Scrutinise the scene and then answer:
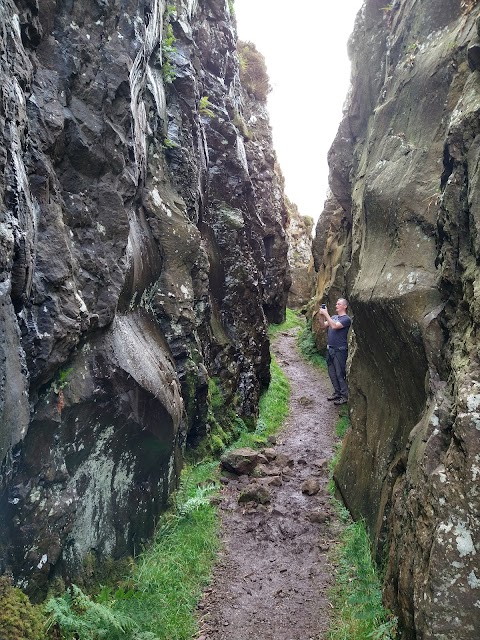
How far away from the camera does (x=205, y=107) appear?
16.2m

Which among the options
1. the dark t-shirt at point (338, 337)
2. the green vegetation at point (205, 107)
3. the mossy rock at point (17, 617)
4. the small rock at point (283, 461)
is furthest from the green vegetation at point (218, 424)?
the green vegetation at point (205, 107)

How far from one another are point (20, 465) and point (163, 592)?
2756 mm

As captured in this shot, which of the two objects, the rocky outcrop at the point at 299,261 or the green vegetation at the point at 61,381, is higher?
the rocky outcrop at the point at 299,261

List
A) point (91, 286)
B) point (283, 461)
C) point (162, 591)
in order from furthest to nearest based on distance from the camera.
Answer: point (283, 461) < point (91, 286) < point (162, 591)

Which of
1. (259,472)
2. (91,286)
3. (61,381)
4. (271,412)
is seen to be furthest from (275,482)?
(91,286)

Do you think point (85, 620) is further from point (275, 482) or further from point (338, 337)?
point (338, 337)

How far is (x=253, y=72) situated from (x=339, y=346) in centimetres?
2269

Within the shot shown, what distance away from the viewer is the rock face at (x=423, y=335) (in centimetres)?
444

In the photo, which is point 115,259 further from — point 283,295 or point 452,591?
point 283,295

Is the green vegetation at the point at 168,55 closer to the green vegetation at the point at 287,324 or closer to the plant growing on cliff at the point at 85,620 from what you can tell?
the plant growing on cliff at the point at 85,620

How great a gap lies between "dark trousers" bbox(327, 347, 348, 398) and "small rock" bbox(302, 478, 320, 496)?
18.4 ft

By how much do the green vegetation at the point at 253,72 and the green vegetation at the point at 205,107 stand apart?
14.2 m

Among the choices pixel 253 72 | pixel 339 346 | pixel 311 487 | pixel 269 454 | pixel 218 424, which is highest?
pixel 253 72

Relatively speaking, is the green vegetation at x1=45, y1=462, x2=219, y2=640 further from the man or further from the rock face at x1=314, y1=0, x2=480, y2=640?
the man
